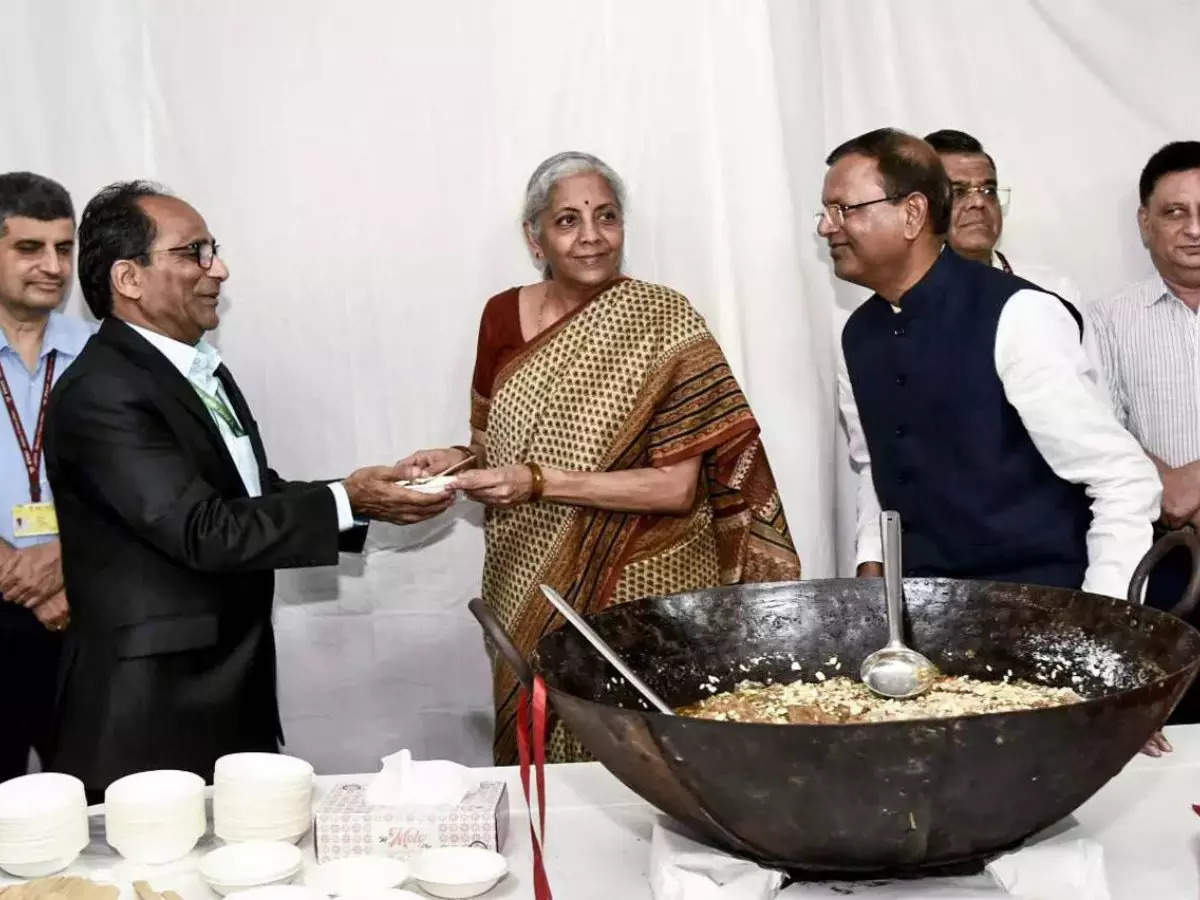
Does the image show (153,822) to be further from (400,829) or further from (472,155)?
(472,155)

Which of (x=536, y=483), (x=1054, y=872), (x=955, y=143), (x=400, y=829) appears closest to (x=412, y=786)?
(x=400, y=829)

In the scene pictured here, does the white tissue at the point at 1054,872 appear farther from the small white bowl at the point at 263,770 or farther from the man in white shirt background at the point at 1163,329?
the man in white shirt background at the point at 1163,329

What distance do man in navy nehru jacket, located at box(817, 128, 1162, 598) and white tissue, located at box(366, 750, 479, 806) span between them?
117 centimetres

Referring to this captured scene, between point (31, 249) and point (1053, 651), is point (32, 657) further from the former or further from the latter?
point (1053, 651)

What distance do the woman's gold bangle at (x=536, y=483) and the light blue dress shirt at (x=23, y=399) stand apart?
1043 mm

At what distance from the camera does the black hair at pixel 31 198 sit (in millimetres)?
3117

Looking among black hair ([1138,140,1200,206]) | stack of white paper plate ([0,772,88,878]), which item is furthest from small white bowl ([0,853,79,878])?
black hair ([1138,140,1200,206])

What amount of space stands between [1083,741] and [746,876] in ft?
1.19

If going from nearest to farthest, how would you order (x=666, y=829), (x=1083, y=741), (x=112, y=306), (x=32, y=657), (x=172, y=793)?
(x=1083, y=741) < (x=666, y=829) < (x=172, y=793) < (x=112, y=306) < (x=32, y=657)

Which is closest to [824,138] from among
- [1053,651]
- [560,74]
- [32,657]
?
[560,74]

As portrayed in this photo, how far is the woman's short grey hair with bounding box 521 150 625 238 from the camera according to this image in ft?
9.81

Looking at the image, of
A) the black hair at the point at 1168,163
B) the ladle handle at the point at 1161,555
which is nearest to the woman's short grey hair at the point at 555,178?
the black hair at the point at 1168,163

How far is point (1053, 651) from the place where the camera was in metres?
1.70

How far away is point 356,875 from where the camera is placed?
59.2 inches
